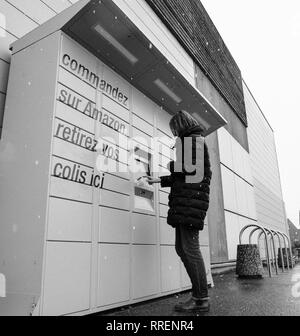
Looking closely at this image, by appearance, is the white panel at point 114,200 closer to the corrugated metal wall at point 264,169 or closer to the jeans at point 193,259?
the jeans at point 193,259

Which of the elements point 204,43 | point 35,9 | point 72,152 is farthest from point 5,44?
point 204,43

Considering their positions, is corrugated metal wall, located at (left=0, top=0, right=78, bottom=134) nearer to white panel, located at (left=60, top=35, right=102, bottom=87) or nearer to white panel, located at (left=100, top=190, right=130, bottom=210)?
white panel, located at (left=60, top=35, right=102, bottom=87)

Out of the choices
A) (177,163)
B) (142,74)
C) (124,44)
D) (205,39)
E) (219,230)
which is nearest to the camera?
(177,163)

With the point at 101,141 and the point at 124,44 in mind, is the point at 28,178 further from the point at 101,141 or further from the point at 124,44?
the point at 124,44

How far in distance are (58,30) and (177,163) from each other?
138cm

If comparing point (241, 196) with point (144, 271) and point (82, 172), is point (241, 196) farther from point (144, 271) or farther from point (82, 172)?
point (82, 172)

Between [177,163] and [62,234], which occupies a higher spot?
[177,163]

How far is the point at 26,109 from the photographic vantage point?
243cm

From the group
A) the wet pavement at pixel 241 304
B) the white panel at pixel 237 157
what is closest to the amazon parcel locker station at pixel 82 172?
the wet pavement at pixel 241 304

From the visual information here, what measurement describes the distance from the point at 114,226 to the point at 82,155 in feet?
2.12

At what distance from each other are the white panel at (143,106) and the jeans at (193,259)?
1304 mm

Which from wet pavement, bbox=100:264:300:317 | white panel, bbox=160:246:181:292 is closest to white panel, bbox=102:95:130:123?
white panel, bbox=160:246:181:292

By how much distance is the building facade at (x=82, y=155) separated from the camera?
210 centimetres
